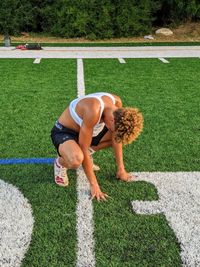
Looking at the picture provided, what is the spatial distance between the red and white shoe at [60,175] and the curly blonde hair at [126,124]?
0.86 m

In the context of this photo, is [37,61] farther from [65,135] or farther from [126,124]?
[126,124]

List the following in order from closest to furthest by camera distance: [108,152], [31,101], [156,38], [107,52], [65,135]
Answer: [65,135] < [108,152] < [31,101] < [107,52] < [156,38]

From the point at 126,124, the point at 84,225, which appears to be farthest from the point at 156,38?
the point at 84,225

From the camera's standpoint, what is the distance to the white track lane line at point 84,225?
3.41 meters

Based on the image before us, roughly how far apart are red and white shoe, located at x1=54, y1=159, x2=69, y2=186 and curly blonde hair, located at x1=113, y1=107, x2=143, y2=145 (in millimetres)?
860

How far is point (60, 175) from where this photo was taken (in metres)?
4.54

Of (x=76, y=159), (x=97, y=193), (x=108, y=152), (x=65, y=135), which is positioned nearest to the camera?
(x=76, y=159)

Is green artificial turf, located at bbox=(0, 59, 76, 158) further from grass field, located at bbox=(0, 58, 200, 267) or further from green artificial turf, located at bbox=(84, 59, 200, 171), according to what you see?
green artificial turf, located at bbox=(84, 59, 200, 171)

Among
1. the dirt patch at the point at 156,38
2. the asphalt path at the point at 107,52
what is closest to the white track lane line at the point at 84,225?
the asphalt path at the point at 107,52

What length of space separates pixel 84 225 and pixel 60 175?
0.80 meters

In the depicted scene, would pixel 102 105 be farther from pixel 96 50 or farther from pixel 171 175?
pixel 96 50

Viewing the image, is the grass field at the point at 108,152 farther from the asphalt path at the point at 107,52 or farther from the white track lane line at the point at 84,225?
the asphalt path at the point at 107,52

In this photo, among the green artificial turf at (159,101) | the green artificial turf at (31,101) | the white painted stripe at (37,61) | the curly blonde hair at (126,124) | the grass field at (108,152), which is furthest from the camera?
the white painted stripe at (37,61)

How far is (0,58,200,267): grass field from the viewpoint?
3.54 metres
